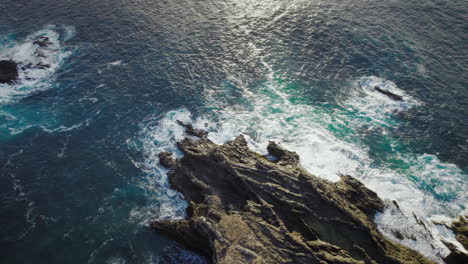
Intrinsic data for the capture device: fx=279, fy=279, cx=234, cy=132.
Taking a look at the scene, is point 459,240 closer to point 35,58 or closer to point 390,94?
point 390,94

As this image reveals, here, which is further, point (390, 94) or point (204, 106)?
point (390, 94)

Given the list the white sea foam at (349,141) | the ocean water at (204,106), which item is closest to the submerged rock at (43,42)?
the ocean water at (204,106)

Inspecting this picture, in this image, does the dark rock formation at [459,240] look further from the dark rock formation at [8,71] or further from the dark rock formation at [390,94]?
the dark rock formation at [8,71]

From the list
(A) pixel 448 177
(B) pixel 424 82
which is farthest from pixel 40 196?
(B) pixel 424 82

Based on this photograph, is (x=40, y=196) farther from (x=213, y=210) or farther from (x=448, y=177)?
(x=448, y=177)

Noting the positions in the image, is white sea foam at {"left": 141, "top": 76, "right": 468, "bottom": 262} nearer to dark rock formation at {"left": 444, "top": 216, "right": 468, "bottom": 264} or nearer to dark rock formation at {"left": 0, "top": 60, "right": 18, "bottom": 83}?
dark rock formation at {"left": 444, "top": 216, "right": 468, "bottom": 264}

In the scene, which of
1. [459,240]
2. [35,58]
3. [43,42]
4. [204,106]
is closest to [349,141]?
[459,240]

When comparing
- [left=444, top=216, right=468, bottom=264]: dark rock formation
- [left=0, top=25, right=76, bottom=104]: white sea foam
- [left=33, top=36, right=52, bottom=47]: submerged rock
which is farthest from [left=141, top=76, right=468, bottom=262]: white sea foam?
[left=33, top=36, right=52, bottom=47]: submerged rock
